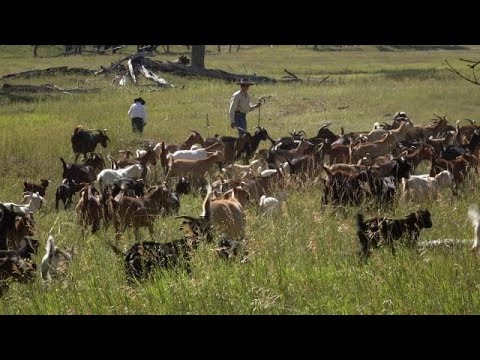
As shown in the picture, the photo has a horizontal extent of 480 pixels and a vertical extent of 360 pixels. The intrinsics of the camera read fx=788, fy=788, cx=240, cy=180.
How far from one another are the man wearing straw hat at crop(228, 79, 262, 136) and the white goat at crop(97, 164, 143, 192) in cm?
413

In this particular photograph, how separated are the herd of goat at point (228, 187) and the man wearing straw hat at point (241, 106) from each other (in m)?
0.68

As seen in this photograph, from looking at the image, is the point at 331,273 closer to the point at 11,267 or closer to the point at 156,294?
the point at 156,294

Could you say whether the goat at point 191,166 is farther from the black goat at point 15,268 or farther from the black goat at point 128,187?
the black goat at point 15,268

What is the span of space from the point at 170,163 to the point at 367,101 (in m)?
19.1

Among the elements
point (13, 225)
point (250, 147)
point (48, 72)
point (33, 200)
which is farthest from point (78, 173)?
point (48, 72)

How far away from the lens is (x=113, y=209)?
1069cm

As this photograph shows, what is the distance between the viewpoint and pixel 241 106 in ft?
63.8

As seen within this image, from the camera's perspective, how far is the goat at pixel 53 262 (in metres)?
7.62

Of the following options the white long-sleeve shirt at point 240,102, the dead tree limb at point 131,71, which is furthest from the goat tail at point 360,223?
the dead tree limb at point 131,71

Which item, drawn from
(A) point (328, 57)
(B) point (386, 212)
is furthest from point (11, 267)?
(A) point (328, 57)

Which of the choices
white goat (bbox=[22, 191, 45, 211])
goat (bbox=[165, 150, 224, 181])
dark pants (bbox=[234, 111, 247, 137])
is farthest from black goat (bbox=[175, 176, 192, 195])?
dark pants (bbox=[234, 111, 247, 137])

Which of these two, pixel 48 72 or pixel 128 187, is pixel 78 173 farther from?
pixel 48 72

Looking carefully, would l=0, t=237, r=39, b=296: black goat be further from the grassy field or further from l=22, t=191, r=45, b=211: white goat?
l=22, t=191, r=45, b=211: white goat

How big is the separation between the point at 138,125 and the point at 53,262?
16466 millimetres
